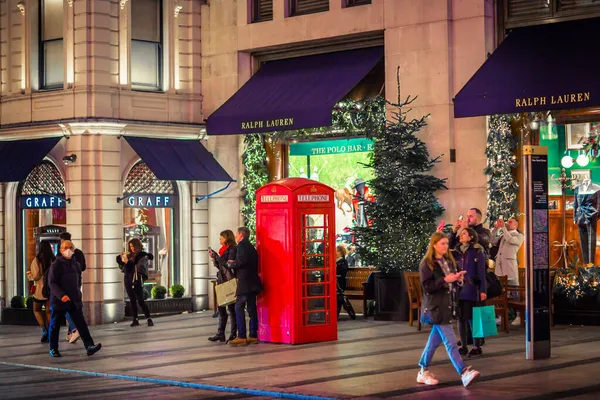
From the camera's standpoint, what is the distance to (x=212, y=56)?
27391 millimetres

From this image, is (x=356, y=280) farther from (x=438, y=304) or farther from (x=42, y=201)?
(x=438, y=304)

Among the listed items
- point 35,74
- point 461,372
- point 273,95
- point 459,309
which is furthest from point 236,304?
point 35,74

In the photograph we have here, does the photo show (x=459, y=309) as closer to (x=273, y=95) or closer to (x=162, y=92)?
(x=273, y=95)

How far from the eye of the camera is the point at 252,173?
26.7 meters

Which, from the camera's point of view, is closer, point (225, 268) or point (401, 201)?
point (225, 268)

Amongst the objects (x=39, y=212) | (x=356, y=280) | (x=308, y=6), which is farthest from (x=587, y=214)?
(x=39, y=212)

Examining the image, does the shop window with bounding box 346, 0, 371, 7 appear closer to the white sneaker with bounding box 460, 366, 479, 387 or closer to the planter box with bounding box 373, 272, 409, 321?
the planter box with bounding box 373, 272, 409, 321

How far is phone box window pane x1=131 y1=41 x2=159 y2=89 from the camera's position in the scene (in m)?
26.4

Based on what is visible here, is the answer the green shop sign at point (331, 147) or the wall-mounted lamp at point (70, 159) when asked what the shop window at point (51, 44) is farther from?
the green shop sign at point (331, 147)

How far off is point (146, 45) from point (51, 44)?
6.79 feet

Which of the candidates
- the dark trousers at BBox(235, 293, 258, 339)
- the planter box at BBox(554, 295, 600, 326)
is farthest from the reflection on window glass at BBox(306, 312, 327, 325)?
the planter box at BBox(554, 295, 600, 326)

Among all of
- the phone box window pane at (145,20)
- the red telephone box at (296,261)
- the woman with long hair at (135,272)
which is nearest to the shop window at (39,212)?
the woman with long hair at (135,272)

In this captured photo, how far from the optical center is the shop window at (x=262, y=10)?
2673cm

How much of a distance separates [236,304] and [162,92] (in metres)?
8.84
